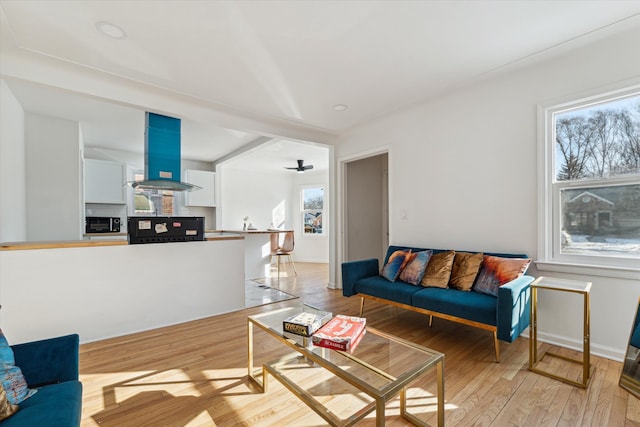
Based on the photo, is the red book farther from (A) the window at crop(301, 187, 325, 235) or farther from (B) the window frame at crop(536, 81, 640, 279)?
(A) the window at crop(301, 187, 325, 235)

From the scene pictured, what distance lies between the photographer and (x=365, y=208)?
5039 mm

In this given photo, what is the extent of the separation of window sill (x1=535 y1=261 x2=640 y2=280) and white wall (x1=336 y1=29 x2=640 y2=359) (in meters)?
0.05

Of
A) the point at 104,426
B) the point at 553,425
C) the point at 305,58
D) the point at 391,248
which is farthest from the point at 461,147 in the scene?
the point at 104,426

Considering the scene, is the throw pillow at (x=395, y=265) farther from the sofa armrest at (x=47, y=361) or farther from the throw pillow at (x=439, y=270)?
the sofa armrest at (x=47, y=361)

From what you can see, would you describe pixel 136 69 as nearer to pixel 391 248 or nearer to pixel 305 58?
pixel 305 58

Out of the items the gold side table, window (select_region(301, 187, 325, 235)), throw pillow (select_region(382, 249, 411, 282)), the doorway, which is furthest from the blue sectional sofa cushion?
window (select_region(301, 187, 325, 235))

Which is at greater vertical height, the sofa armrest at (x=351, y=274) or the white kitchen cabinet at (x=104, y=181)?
the white kitchen cabinet at (x=104, y=181)

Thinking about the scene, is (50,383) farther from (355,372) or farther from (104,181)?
(104,181)

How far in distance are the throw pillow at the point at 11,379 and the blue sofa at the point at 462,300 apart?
8.38 ft

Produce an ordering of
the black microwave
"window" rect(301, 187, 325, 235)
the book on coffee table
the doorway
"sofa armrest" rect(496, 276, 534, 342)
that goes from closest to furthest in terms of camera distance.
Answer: the book on coffee table
"sofa armrest" rect(496, 276, 534, 342)
the doorway
the black microwave
"window" rect(301, 187, 325, 235)

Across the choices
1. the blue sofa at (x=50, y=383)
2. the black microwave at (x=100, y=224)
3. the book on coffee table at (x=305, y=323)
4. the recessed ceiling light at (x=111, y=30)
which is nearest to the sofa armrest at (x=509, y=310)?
the book on coffee table at (x=305, y=323)

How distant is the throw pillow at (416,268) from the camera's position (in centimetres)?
296

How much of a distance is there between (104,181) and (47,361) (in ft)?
16.6

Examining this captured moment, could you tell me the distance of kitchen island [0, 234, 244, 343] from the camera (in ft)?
8.02
